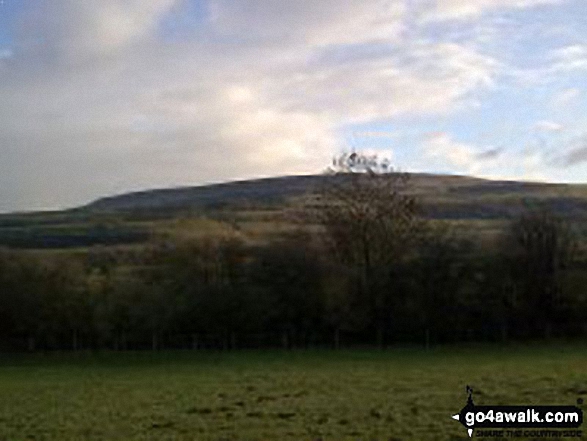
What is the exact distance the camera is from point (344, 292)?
241ft

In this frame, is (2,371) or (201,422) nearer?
(201,422)

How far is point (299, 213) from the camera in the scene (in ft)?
264

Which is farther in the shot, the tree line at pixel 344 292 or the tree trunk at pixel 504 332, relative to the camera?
the tree line at pixel 344 292

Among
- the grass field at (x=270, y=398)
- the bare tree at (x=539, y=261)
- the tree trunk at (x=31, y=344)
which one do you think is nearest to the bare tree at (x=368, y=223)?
the bare tree at (x=539, y=261)

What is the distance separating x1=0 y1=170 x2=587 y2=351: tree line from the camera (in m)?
72.5

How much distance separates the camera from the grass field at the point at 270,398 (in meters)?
21.4

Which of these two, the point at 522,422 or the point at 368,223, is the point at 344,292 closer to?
the point at 368,223

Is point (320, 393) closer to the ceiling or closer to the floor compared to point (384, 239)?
closer to the floor

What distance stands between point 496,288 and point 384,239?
10166 mm

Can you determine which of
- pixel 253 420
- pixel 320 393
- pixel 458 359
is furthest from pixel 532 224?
pixel 253 420

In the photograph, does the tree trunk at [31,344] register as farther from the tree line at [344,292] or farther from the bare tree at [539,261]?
the bare tree at [539,261]

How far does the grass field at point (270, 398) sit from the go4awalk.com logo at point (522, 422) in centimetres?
52

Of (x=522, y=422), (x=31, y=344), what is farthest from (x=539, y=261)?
(x=522, y=422)

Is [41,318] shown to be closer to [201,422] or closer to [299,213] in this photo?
[299,213]
